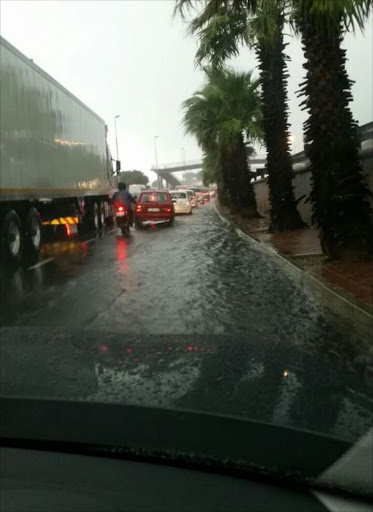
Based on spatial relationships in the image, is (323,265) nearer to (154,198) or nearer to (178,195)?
(154,198)

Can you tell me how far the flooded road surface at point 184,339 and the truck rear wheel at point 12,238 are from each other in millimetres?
481

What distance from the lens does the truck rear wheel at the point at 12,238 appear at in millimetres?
11641

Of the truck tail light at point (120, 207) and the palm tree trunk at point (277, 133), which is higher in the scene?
the palm tree trunk at point (277, 133)

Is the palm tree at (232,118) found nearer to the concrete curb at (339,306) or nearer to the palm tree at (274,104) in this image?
the palm tree at (274,104)

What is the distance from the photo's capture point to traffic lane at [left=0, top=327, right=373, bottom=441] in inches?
106

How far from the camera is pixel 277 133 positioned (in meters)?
17.7

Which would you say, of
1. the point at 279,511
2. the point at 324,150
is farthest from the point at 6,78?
the point at 279,511

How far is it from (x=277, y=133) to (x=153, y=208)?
9.02m

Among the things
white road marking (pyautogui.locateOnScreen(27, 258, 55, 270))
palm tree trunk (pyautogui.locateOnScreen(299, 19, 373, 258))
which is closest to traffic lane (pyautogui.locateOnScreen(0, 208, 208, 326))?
white road marking (pyautogui.locateOnScreen(27, 258, 55, 270))

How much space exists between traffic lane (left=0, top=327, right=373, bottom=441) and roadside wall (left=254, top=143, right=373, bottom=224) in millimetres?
8523

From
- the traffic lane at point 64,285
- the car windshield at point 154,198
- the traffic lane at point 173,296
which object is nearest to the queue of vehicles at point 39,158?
the traffic lane at point 64,285

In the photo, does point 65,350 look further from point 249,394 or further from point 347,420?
point 347,420

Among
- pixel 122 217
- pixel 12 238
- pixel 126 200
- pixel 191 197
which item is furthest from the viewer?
pixel 191 197

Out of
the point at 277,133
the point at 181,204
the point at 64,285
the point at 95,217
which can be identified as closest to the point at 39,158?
the point at 64,285
